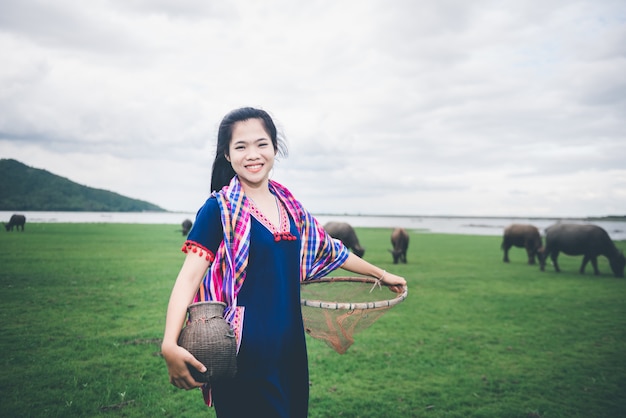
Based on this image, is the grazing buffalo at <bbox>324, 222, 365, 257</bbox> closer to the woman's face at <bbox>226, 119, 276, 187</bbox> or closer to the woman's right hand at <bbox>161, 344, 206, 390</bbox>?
the woman's face at <bbox>226, 119, 276, 187</bbox>

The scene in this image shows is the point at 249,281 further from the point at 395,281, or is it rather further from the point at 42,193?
the point at 42,193

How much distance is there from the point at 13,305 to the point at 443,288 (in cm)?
1194

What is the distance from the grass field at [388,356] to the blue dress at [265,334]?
2790 millimetres

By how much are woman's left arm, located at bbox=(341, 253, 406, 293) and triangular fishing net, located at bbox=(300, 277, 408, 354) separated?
70 mm

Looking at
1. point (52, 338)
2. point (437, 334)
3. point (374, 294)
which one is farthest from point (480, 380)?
point (52, 338)

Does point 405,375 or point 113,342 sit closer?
point 405,375

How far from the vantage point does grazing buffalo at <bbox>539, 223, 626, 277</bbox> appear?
51.9ft

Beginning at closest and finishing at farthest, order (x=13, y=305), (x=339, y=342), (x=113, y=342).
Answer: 1. (x=339, y=342)
2. (x=113, y=342)
3. (x=13, y=305)

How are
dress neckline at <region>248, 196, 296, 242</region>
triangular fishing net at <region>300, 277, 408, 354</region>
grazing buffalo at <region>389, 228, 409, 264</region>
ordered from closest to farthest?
dress neckline at <region>248, 196, 296, 242</region>
triangular fishing net at <region>300, 277, 408, 354</region>
grazing buffalo at <region>389, 228, 409, 264</region>

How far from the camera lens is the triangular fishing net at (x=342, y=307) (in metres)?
2.40

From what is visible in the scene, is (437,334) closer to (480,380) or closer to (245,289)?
(480,380)

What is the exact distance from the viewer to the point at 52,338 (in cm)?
675

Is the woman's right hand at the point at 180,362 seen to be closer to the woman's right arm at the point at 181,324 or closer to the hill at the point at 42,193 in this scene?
the woman's right arm at the point at 181,324

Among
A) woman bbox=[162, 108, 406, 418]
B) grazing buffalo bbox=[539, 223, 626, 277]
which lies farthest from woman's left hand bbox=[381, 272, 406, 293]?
grazing buffalo bbox=[539, 223, 626, 277]
